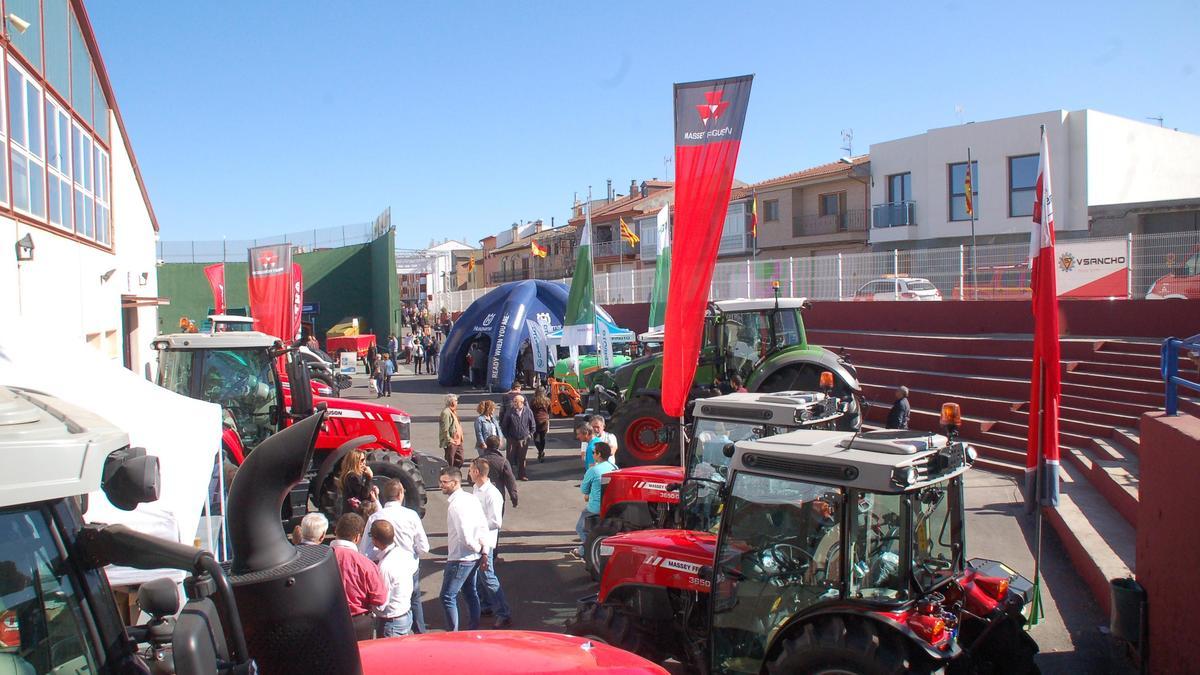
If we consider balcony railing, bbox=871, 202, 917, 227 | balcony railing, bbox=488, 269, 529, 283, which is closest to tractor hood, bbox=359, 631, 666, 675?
balcony railing, bbox=871, 202, 917, 227

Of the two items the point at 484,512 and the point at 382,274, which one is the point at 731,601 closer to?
the point at 484,512

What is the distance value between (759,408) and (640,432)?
20.5 ft

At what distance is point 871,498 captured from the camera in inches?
169

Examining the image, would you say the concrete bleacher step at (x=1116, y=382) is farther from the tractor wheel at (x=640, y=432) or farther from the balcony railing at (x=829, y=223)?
the balcony railing at (x=829, y=223)

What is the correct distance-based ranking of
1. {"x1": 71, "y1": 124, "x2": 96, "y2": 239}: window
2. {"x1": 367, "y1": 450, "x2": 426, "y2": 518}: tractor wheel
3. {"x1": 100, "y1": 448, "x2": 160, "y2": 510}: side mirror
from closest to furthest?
1. {"x1": 100, "y1": 448, "x2": 160, "y2": 510}: side mirror
2. {"x1": 367, "y1": 450, "x2": 426, "y2": 518}: tractor wheel
3. {"x1": 71, "y1": 124, "x2": 96, "y2": 239}: window

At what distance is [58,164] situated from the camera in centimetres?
1202

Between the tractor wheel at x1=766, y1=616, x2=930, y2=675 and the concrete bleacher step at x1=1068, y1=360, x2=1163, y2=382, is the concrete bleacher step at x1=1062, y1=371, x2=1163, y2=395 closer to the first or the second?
the concrete bleacher step at x1=1068, y1=360, x2=1163, y2=382

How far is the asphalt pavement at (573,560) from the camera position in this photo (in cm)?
649

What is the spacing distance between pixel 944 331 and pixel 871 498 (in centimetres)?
1395

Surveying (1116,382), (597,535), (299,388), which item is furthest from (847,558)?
(1116,382)

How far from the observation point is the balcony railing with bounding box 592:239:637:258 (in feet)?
159

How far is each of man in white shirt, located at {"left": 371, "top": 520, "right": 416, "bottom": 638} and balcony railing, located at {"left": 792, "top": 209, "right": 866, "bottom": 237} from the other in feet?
105

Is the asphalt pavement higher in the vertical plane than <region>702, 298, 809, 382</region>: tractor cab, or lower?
lower

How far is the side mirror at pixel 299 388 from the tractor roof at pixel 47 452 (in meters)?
7.15
